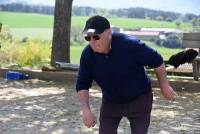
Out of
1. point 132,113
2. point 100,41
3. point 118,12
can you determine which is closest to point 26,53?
point 118,12

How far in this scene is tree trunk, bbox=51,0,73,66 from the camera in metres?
11.3

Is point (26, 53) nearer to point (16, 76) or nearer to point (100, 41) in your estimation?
point (16, 76)

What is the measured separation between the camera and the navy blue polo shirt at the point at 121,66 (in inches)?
155

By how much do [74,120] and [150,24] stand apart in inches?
209

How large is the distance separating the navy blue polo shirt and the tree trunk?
731 centimetres

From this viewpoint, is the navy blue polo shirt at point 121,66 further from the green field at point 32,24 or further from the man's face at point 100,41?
the green field at point 32,24

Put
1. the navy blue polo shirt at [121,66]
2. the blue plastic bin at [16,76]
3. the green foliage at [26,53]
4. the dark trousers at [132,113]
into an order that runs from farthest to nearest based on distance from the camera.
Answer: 1. the green foliage at [26,53]
2. the blue plastic bin at [16,76]
3. the dark trousers at [132,113]
4. the navy blue polo shirt at [121,66]

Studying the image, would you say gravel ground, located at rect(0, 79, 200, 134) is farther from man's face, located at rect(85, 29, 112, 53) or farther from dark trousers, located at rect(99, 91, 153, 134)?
man's face, located at rect(85, 29, 112, 53)

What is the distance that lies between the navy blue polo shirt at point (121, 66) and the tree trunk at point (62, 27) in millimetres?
7308

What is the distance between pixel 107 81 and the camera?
4.01m

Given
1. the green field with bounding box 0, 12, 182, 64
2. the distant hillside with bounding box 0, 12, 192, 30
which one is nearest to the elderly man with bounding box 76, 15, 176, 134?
the distant hillside with bounding box 0, 12, 192, 30

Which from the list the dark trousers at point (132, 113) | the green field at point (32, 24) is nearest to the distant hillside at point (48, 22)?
the green field at point (32, 24)

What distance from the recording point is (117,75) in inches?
156

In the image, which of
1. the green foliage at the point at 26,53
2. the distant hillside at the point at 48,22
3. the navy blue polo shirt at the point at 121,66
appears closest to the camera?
the navy blue polo shirt at the point at 121,66
